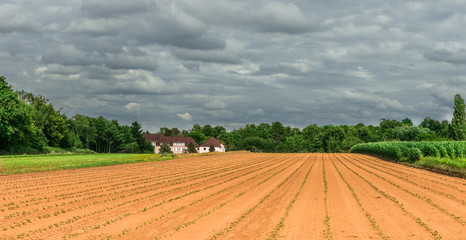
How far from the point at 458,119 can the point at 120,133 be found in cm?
9030

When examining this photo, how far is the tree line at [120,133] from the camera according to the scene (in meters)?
65.0

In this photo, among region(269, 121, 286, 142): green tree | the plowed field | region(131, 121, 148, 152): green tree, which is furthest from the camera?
region(269, 121, 286, 142): green tree

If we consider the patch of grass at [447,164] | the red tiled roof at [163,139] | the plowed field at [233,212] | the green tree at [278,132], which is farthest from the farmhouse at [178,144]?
the plowed field at [233,212]

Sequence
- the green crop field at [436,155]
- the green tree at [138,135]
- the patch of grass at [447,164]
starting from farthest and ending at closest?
the green tree at [138,135], the green crop field at [436,155], the patch of grass at [447,164]

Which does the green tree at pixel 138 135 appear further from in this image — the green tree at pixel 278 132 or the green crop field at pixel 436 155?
the green crop field at pixel 436 155

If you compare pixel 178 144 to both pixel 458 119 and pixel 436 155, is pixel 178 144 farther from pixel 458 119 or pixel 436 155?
pixel 436 155

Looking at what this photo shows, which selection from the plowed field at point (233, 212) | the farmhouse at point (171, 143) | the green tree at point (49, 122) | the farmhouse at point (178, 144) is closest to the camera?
the plowed field at point (233, 212)

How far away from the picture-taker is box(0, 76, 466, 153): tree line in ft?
213

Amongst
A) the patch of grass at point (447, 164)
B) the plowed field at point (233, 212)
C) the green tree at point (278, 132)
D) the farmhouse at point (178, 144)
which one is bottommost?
the plowed field at point (233, 212)

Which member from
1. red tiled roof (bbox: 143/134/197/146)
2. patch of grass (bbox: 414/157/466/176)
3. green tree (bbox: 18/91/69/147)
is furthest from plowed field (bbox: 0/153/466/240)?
red tiled roof (bbox: 143/134/197/146)

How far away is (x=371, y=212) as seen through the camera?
13.5 metres

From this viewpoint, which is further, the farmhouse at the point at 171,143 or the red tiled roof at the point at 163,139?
the red tiled roof at the point at 163,139

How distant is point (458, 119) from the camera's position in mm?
98500

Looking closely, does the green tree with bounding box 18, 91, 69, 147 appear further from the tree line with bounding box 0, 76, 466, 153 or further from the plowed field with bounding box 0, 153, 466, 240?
the plowed field with bounding box 0, 153, 466, 240
